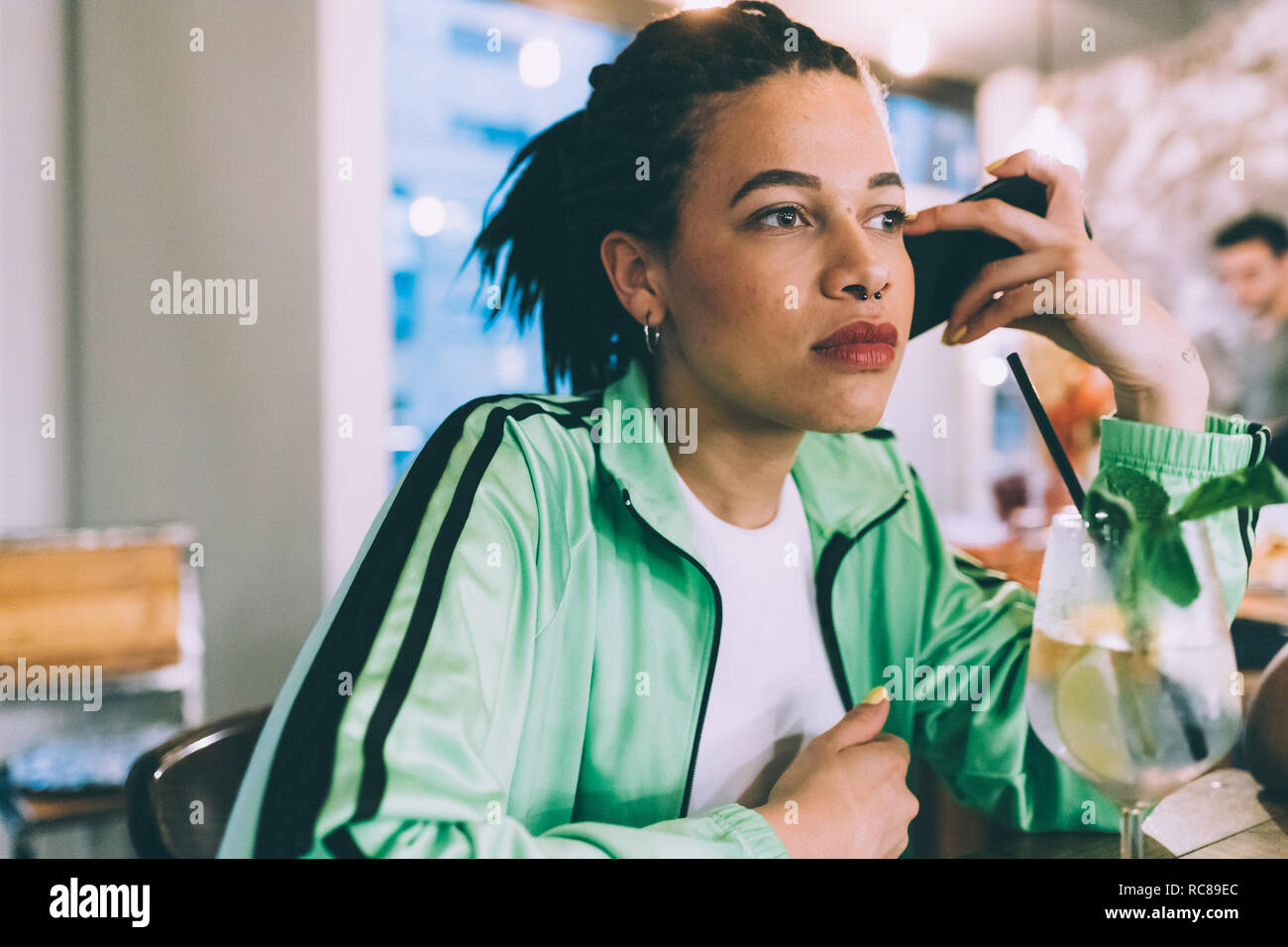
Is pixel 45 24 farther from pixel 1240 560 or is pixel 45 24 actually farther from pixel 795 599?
pixel 1240 560

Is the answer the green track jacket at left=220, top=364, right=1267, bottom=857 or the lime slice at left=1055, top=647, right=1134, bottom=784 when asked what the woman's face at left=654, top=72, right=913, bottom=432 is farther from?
the lime slice at left=1055, top=647, right=1134, bottom=784

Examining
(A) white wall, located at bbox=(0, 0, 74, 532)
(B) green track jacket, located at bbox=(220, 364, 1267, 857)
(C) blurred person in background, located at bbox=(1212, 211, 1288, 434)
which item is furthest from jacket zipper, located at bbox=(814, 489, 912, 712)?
(C) blurred person in background, located at bbox=(1212, 211, 1288, 434)

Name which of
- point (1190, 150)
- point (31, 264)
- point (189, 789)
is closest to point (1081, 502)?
point (189, 789)

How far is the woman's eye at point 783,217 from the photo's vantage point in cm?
75

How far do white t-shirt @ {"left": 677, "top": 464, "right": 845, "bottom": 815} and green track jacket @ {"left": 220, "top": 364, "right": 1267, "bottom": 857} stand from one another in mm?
24

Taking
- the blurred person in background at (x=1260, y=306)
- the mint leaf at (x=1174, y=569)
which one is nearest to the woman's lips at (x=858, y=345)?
the mint leaf at (x=1174, y=569)

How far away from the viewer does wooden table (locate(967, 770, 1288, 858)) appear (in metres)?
0.65

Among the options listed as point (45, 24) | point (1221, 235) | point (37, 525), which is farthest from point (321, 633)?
point (1221, 235)

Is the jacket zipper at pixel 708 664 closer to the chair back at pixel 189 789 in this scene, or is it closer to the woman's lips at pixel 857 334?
the woman's lips at pixel 857 334

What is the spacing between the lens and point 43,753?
1.55m

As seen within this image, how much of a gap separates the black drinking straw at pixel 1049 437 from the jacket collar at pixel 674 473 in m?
0.20

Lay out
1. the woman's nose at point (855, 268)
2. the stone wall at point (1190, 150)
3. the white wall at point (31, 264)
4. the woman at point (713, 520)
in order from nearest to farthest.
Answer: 1. the woman at point (713, 520)
2. the woman's nose at point (855, 268)
3. the white wall at point (31, 264)
4. the stone wall at point (1190, 150)

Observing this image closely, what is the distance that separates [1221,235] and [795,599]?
274cm

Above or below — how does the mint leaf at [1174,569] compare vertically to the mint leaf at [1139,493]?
below
